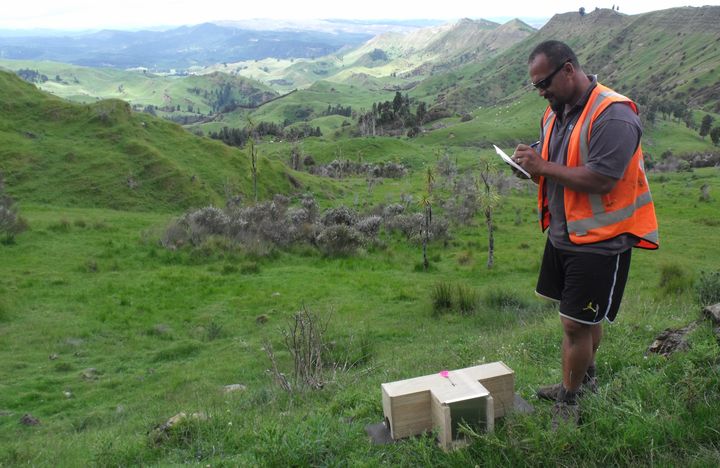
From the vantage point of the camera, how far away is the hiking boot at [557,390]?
4.46m

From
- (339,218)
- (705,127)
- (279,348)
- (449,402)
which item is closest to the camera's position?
(449,402)

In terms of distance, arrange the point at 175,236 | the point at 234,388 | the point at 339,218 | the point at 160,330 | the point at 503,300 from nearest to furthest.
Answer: the point at 234,388, the point at 160,330, the point at 503,300, the point at 175,236, the point at 339,218

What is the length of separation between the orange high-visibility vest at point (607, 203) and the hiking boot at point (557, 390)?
134 cm

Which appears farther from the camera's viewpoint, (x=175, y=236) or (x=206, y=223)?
(x=206, y=223)

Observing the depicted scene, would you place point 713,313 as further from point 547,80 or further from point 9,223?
point 9,223

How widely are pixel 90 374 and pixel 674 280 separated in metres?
15.8

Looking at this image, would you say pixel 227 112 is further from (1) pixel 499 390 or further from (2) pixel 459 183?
(1) pixel 499 390

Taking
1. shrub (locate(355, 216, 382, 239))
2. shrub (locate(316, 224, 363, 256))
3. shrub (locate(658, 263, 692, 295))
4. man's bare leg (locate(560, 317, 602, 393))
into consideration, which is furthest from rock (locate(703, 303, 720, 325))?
shrub (locate(355, 216, 382, 239))

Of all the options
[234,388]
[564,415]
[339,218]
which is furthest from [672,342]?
[339,218]

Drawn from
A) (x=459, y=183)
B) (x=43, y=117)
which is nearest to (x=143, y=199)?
(x=43, y=117)

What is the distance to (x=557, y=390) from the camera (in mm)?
4777

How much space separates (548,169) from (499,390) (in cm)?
190

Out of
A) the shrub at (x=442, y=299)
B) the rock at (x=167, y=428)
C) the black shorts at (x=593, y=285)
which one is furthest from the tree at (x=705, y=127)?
the rock at (x=167, y=428)

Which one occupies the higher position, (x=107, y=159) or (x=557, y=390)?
(x=557, y=390)
